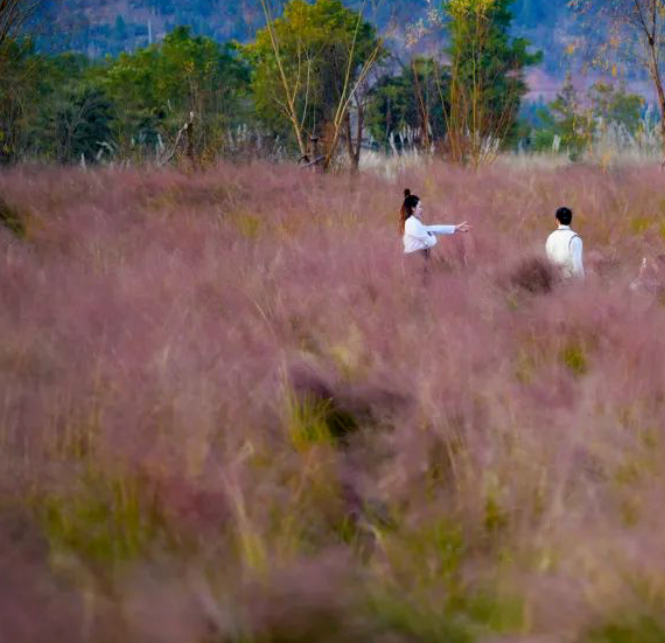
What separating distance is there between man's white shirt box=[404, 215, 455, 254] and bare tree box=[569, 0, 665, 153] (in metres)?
5.42

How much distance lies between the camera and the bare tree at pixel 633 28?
38.6 feet

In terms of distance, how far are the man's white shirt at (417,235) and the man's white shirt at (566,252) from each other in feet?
3.01

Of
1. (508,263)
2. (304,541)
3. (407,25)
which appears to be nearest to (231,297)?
(508,263)

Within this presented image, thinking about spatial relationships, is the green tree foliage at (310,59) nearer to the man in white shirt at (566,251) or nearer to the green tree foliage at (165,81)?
the green tree foliage at (165,81)

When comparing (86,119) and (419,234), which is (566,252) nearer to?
(419,234)

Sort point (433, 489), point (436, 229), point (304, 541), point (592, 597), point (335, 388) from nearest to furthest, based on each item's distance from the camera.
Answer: point (592, 597) < point (304, 541) < point (433, 489) < point (335, 388) < point (436, 229)

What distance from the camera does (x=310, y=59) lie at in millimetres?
22062

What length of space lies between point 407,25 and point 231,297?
32.9ft

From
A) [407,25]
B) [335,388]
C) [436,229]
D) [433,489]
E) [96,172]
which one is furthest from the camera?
[407,25]

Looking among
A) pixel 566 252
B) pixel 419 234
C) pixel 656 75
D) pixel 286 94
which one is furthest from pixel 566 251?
pixel 286 94

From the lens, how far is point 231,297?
17.6 ft

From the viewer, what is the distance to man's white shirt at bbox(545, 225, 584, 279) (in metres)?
6.40

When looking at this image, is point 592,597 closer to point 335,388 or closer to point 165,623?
point 165,623

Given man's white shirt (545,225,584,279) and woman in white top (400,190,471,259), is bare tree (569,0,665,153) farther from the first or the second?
man's white shirt (545,225,584,279)
